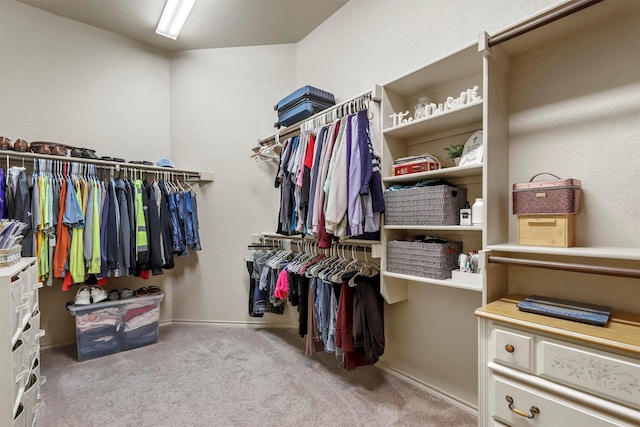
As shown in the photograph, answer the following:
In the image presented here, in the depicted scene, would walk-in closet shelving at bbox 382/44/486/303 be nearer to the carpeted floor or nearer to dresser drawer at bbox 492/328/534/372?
dresser drawer at bbox 492/328/534/372

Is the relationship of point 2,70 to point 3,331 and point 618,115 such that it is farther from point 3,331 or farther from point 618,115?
point 618,115

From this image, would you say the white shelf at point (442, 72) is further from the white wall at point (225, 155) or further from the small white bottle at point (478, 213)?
the white wall at point (225, 155)

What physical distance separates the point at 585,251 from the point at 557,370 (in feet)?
1.51

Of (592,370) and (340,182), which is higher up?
(340,182)

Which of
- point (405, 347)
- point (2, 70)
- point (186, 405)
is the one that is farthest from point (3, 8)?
point (405, 347)

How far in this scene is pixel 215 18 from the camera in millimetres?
2861

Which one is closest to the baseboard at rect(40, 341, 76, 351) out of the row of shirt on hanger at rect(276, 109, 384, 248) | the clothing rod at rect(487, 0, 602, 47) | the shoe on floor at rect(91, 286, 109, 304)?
the shoe on floor at rect(91, 286, 109, 304)

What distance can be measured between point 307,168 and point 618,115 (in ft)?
5.44

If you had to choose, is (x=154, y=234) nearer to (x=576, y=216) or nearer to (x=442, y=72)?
(x=442, y=72)

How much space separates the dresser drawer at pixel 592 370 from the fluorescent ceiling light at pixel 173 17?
3.33 m

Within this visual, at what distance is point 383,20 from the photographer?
7.54 ft

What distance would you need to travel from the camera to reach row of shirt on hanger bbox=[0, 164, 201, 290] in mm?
2297

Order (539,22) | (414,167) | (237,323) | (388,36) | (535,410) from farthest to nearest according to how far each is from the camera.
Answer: (237,323) → (388,36) → (414,167) → (539,22) → (535,410)

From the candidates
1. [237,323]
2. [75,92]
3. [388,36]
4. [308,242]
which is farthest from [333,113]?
[75,92]
